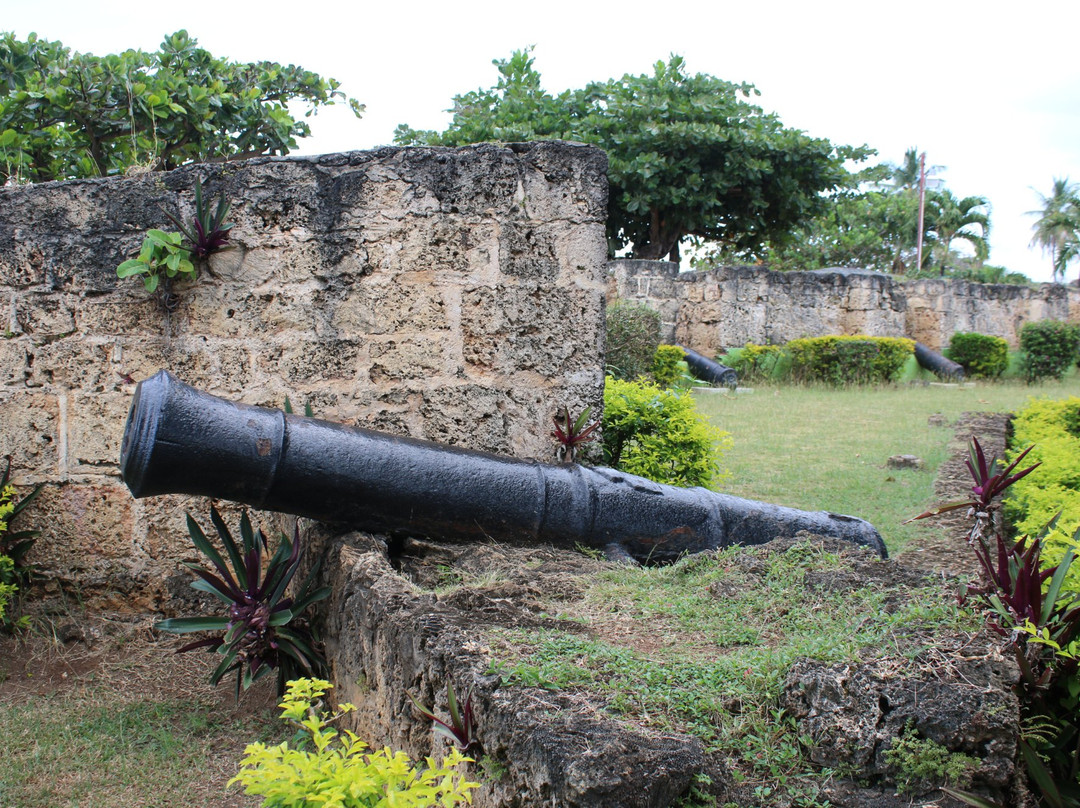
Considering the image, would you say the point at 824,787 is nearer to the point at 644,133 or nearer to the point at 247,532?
the point at 247,532

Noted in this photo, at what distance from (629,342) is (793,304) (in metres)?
6.27

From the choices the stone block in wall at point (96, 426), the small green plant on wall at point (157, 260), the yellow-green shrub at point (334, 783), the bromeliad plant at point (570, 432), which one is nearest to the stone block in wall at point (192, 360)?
the stone block in wall at point (96, 426)

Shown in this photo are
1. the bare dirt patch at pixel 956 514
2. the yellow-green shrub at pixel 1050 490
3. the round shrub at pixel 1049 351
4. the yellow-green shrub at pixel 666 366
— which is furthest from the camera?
the round shrub at pixel 1049 351

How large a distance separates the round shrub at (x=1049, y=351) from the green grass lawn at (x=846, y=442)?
118 cm

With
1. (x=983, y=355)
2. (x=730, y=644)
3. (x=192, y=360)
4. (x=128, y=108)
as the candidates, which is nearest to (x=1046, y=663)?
(x=730, y=644)

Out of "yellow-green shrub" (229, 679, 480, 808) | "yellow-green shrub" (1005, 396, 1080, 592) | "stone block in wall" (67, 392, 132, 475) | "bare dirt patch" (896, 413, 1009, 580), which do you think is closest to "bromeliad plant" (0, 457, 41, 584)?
"stone block in wall" (67, 392, 132, 475)

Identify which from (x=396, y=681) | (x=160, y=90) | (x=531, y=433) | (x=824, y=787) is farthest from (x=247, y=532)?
(x=160, y=90)

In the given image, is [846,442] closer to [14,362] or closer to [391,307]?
[391,307]

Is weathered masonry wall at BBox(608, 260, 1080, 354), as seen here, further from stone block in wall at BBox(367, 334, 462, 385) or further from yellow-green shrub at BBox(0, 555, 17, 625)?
yellow-green shrub at BBox(0, 555, 17, 625)

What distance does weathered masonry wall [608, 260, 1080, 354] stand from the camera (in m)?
17.0

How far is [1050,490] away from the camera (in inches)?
190

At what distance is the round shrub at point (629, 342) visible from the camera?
12.5 meters

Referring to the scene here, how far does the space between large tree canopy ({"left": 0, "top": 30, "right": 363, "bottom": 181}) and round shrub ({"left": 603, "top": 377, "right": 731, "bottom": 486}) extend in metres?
3.17

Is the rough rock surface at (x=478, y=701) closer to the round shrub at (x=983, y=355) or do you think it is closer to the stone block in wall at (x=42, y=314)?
the stone block in wall at (x=42, y=314)
